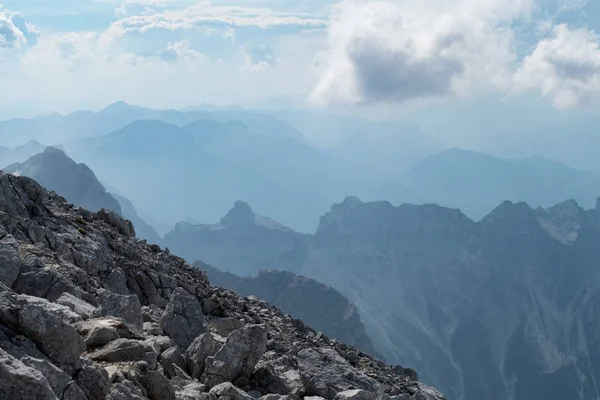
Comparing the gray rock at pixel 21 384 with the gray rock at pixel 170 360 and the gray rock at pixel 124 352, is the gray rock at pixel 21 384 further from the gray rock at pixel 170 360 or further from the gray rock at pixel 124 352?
the gray rock at pixel 170 360

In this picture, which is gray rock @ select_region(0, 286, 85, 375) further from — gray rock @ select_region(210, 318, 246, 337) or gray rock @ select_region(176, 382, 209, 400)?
gray rock @ select_region(210, 318, 246, 337)

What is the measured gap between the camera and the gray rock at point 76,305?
24.5 meters

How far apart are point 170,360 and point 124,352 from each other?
7.56 ft

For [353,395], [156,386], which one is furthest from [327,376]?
[156,386]

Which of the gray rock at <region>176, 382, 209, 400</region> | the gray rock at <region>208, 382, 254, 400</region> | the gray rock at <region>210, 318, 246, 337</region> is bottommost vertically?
the gray rock at <region>176, 382, 209, 400</region>

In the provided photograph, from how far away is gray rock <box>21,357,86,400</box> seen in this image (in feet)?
51.1

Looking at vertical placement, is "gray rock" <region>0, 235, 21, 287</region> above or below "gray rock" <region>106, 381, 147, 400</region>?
above

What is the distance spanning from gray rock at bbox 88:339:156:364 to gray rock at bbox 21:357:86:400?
3.60m

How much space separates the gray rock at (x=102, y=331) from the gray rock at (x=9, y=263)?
6.78m

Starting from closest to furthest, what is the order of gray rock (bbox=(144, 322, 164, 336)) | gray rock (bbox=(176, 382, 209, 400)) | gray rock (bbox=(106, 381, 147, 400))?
gray rock (bbox=(106, 381, 147, 400)) < gray rock (bbox=(176, 382, 209, 400)) < gray rock (bbox=(144, 322, 164, 336))

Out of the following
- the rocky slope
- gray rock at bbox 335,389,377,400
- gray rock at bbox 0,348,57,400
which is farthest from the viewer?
gray rock at bbox 335,389,377,400

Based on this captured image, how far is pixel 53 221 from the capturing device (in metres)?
41.3

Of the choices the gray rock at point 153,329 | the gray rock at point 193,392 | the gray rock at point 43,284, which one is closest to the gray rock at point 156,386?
the gray rock at point 193,392

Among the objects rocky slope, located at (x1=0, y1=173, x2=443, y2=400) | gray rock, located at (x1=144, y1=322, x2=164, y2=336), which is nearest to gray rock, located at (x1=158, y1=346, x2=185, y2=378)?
rocky slope, located at (x1=0, y1=173, x2=443, y2=400)
